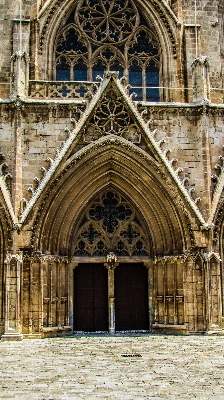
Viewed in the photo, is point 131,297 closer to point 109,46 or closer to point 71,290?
point 71,290

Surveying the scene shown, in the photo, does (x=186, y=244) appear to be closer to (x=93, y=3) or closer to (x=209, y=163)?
(x=209, y=163)

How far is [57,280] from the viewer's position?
45.4ft

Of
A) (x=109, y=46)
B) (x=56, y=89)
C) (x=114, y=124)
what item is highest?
(x=109, y=46)

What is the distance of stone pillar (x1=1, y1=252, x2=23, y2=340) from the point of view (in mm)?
12836

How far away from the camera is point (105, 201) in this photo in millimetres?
14938

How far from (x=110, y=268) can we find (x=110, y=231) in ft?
3.34

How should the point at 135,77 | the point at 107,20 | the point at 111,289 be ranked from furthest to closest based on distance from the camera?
the point at 107,20 < the point at 135,77 < the point at 111,289

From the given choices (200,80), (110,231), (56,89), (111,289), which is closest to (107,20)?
(56,89)

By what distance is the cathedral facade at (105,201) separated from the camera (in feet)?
44.1

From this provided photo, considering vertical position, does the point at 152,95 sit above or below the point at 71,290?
above

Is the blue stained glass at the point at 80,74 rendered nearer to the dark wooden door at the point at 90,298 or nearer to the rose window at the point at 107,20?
the rose window at the point at 107,20

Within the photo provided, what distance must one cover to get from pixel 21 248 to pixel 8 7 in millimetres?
7521

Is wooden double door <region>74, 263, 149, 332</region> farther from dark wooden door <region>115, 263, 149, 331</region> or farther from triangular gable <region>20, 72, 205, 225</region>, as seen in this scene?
triangular gable <region>20, 72, 205, 225</region>

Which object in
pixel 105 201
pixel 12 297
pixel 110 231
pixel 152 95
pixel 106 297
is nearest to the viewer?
pixel 12 297
